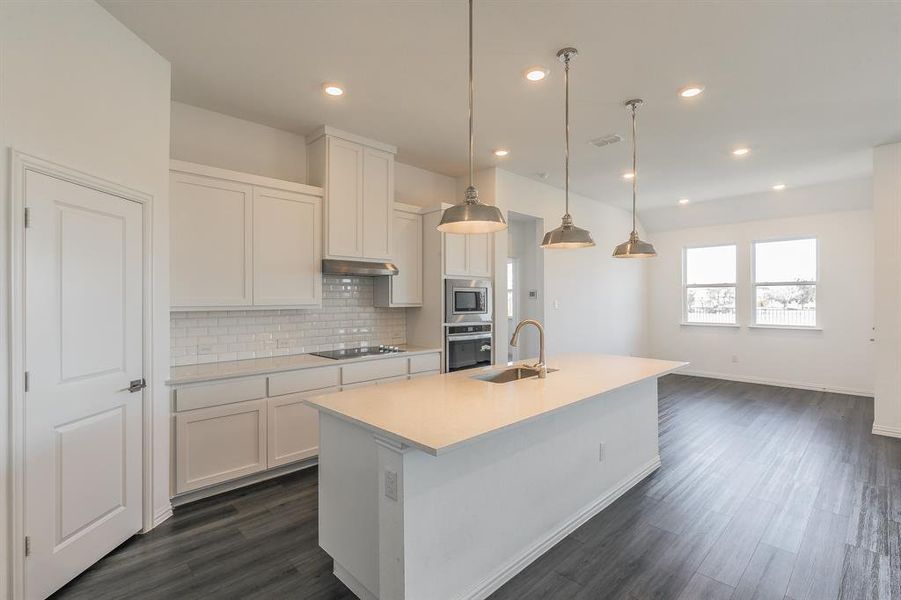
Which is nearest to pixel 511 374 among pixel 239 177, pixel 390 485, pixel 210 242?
pixel 390 485

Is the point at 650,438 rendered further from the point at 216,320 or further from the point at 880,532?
the point at 216,320

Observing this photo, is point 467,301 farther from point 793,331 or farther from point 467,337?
point 793,331

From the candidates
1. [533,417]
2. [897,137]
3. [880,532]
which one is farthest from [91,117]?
[897,137]

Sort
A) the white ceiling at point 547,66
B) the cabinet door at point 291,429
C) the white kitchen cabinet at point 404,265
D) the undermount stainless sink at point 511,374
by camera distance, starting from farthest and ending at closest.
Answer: the white kitchen cabinet at point 404,265, the cabinet door at point 291,429, the undermount stainless sink at point 511,374, the white ceiling at point 547,66

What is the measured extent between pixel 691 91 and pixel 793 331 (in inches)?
212

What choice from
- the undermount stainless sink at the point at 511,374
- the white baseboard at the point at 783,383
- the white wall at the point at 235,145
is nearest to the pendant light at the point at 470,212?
the undermount stainless sink at the point at 511,374

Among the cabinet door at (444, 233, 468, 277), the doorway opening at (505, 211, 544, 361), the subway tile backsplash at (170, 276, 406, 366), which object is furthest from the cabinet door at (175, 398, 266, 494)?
the doorway opening at (505, 211, 544, 361)

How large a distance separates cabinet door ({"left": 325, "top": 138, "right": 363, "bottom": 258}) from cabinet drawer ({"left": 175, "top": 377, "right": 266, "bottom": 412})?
1325 mm

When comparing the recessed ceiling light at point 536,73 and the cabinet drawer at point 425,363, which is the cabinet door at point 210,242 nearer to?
the cabinet drawer at point 425,363

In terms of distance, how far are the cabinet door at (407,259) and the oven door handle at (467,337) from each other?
0.51m

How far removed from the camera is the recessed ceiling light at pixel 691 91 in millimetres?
3186

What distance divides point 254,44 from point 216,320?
6.84 feet

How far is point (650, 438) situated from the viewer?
139 inches

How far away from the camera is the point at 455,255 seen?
185 inches
